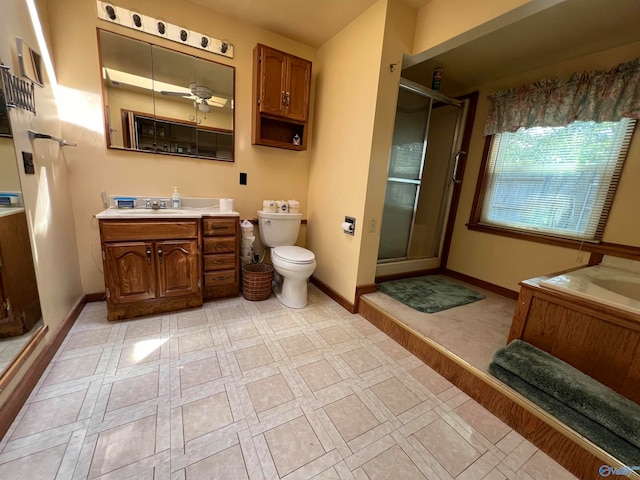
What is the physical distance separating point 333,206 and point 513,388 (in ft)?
5.77

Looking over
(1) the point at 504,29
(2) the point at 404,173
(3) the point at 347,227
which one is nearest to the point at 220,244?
(3) the point at 347,227

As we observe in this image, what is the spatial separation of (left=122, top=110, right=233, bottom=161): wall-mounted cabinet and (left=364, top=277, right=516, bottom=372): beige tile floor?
6.15 ft

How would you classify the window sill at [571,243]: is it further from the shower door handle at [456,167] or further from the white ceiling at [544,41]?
the white ceiling at [544,41]

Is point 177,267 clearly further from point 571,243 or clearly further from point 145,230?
point 571,243

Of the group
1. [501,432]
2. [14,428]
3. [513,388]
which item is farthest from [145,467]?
[513,388]

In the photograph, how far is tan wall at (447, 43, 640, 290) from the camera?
72.6 inches

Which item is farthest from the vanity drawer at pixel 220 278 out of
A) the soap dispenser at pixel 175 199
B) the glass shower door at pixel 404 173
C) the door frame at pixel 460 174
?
the door frame at pixel 460 174

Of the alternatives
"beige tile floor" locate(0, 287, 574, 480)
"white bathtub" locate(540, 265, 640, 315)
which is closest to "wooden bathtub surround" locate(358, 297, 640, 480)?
"beige tile floor" locate(0, 287, 574, 480)

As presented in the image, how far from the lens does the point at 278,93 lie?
2256 mm

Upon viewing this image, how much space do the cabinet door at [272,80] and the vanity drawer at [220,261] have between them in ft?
4.32

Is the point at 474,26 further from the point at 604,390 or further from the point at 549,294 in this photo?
the point at 604,390

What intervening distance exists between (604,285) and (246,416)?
7.65 feet

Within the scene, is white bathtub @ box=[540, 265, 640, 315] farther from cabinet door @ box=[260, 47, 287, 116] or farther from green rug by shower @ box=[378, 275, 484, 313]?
cabinet door @ box=[260, 47, 287, 116]

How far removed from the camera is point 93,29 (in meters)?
1.80
